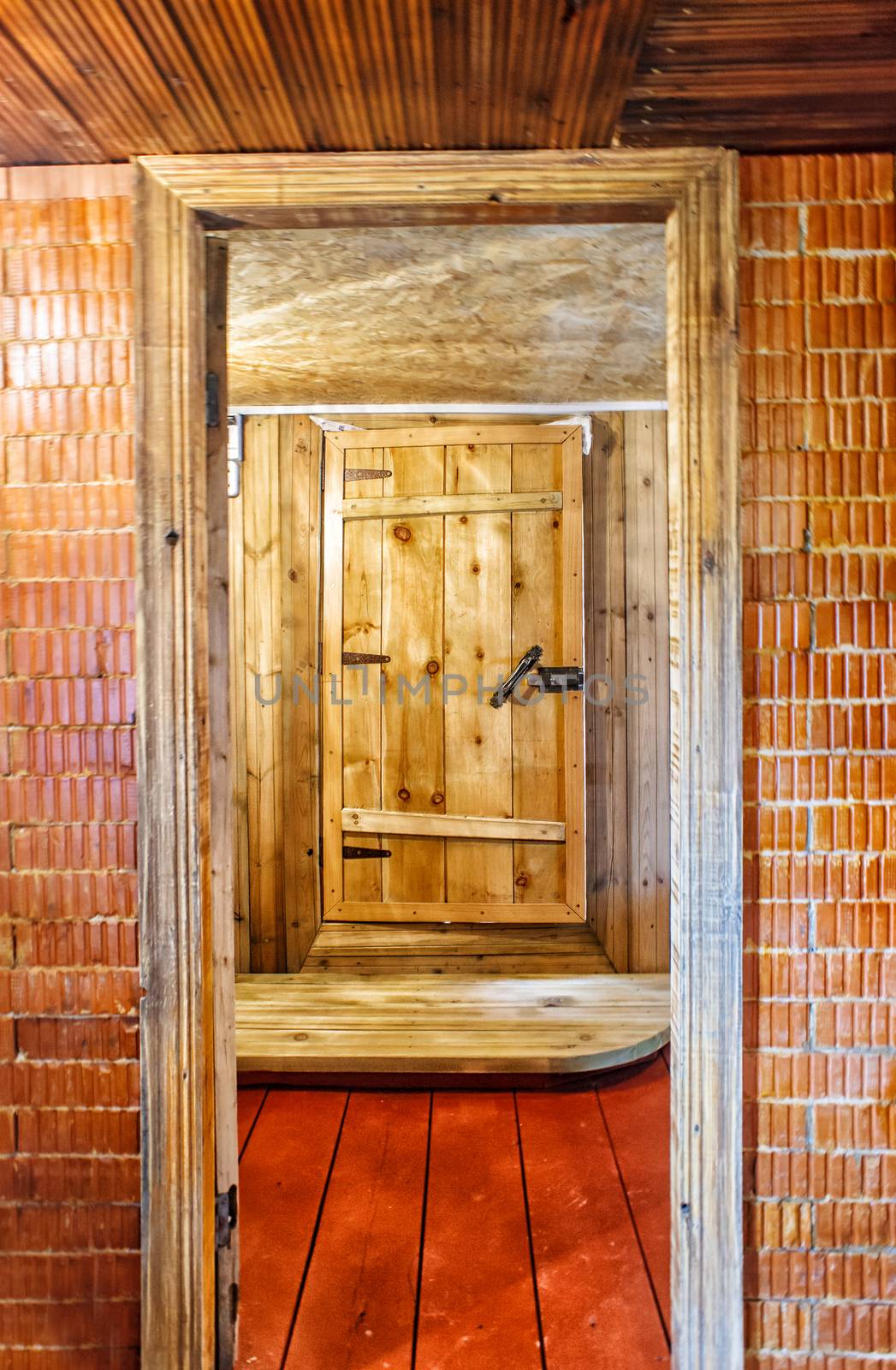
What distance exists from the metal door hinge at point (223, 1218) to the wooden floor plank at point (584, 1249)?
2.14 feet

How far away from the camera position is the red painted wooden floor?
150 cm

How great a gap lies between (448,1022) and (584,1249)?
859 millimetres

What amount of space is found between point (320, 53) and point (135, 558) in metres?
0.76

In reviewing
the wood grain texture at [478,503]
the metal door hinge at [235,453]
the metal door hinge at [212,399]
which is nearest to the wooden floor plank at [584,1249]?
the metal door hinge at [212,399]

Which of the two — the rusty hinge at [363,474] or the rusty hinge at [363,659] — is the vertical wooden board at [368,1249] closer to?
the rusty hinge at [363,659]

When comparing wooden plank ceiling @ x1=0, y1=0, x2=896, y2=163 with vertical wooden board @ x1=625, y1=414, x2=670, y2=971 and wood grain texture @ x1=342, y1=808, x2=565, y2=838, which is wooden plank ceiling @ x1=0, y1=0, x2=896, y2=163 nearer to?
vertical wooden board @ x1=625, y1=414, x2=670, y2=971

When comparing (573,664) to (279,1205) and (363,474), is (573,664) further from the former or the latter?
(279,1205)

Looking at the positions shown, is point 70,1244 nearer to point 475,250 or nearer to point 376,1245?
point 376,1245

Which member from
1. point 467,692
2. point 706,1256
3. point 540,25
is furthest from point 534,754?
point 540,25

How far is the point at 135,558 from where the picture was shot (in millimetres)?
1263

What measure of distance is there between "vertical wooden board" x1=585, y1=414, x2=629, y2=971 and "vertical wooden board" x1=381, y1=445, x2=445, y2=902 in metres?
0.57

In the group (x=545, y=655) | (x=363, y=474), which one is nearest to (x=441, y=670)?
(x=545, y=655)

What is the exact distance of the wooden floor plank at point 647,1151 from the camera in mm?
1726

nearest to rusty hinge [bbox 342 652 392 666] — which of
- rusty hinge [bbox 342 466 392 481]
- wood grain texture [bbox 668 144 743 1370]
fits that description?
rusty hinge [bbox 342 466 392 481]
